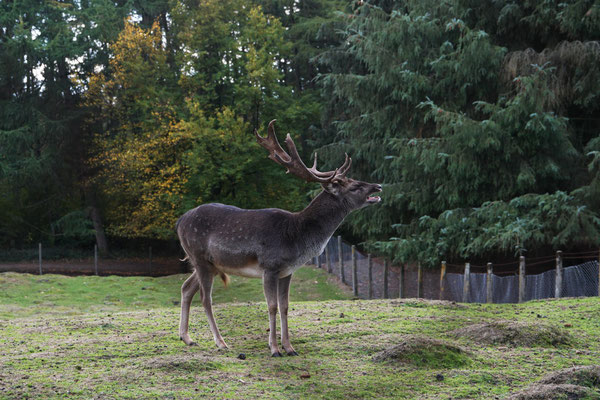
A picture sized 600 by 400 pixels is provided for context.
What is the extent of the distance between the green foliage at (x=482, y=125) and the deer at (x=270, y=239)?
9.59 m

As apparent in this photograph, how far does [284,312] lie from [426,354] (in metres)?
1.90

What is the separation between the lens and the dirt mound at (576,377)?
6898 mm

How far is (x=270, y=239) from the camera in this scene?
8.64 metres

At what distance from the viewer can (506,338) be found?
909 centimetres

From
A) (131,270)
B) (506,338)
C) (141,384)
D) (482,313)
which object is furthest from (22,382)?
(131,270)

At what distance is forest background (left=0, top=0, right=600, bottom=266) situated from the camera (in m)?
19.1

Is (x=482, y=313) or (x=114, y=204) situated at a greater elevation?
(x=114, y=204)

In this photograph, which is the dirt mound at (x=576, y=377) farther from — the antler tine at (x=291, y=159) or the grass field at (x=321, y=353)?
the antler tine at (x=291, y=159)

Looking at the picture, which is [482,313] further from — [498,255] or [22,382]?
[498,255]

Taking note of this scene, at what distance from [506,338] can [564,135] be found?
458 inches

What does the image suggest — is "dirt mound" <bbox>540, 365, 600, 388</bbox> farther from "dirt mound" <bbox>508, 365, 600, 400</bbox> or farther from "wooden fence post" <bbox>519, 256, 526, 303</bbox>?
"wooden fence post" <bbox>519, 256, 526, 303</bbox>

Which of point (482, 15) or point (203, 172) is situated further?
point (203, 172)

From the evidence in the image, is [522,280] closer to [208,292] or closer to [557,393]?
[208,292]

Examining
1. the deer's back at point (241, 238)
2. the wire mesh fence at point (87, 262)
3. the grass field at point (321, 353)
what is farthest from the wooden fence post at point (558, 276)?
the wire mesh fence at point (87, 262)
